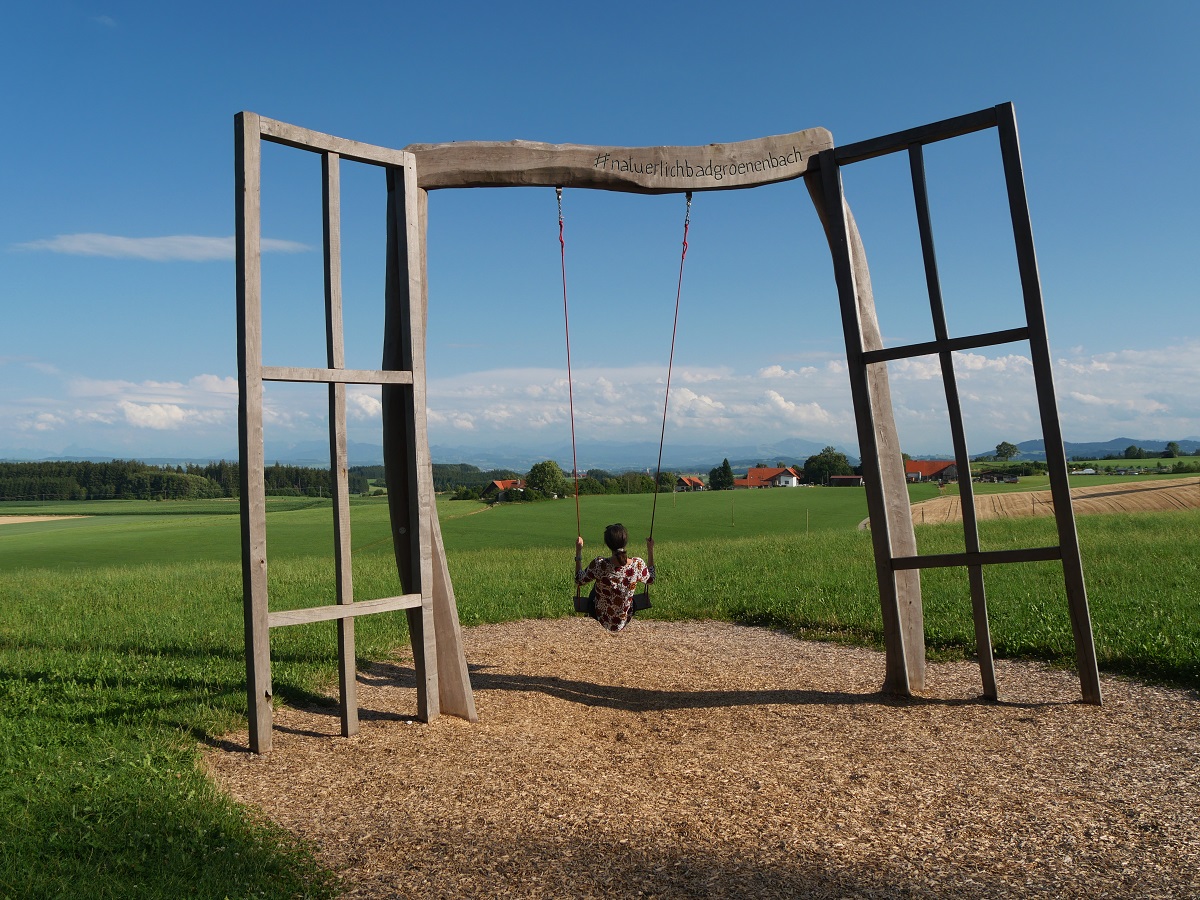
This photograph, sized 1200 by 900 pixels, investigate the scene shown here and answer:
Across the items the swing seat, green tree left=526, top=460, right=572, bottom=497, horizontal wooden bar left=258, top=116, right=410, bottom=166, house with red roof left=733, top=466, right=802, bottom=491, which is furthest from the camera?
house with red roof left=733, top=466, right=802, bottom=491

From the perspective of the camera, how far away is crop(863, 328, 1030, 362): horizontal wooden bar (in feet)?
20.0

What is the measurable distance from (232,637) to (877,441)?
23.6ft

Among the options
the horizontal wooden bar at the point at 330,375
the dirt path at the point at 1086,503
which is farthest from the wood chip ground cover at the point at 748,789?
the dirt path at the point at 1086,503

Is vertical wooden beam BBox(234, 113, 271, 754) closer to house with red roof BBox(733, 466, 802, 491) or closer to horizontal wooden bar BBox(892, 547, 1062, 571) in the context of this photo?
horizontal wooden bar BBox(892, 547, 1062, 571)

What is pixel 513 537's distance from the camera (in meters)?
26.8

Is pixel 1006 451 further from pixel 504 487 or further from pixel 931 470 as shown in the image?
pixel 504 487

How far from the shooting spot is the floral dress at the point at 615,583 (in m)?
6.90

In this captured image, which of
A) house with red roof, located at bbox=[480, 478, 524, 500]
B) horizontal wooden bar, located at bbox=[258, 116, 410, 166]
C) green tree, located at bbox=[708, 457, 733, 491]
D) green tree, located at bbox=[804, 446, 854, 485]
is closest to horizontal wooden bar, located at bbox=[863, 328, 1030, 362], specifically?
horizontal wooden bar, located at bbox=[258, 116, 410, 166]

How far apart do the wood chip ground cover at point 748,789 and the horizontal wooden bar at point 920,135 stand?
418 centimetres

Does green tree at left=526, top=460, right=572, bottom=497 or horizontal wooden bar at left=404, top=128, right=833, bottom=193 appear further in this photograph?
green tree at left=526, top=460, right=572, bottom=497

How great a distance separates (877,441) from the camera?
21.5 ft

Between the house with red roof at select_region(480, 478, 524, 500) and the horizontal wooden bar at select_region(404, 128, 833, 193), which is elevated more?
the horizontal wooden bar at select_region(404, 128, 833, 193)

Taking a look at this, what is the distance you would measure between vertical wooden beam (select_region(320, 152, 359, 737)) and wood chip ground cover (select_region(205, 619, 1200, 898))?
1.29ft

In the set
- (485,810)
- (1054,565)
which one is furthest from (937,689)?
(1054,565)
